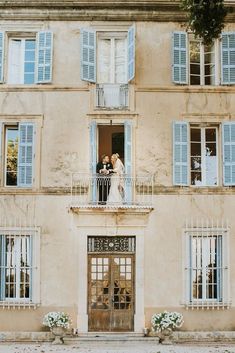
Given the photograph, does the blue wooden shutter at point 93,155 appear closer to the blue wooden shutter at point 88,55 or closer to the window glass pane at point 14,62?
the blue wooden shutter at point 88,55

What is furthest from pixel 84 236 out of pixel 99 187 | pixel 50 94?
pixel 50 94

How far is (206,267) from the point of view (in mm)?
19828

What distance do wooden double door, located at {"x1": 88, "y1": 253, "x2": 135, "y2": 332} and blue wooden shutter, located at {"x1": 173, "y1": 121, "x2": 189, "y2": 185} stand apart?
2.82 meters

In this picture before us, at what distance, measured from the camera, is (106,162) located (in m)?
20.1

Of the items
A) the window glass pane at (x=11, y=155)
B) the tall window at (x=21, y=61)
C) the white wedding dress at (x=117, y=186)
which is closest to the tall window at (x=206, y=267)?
the white wedding dress at (x=117, y=186)

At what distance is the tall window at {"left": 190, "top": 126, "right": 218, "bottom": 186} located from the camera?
20328mm

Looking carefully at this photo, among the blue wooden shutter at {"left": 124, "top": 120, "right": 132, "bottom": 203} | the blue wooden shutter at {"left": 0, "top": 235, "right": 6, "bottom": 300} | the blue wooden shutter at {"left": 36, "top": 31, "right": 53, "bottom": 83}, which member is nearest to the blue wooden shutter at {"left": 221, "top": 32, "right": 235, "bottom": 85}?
the blue wooden shutter at {"left": 124, "top": 120, "right": 132, "bottom": 203}

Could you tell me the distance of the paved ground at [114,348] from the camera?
1753 cm

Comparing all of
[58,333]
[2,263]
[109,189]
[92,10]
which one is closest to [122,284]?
[58,333]

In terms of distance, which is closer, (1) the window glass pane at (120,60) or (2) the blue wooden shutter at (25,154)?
(2) the blue wooden shutter at (25,154)

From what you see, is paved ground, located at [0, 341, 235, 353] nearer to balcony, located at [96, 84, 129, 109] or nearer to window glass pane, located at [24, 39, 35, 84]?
balcony, located at [96, 84, 129, 109]

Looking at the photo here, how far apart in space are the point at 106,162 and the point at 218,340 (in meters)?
6.38

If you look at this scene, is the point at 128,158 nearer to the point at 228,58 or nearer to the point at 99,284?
A: the point at 99,284

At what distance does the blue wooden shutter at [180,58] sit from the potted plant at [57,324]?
807cm
